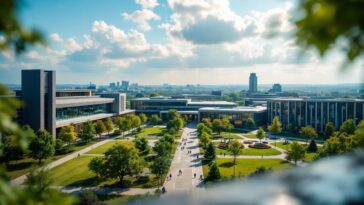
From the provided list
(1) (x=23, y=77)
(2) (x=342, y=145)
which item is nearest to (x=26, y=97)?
(1) (x=23, y=77)

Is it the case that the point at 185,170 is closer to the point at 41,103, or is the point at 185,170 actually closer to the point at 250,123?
the point at 41,103

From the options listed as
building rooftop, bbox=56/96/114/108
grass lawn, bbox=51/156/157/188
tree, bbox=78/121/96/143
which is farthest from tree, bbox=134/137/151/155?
building rooftop, bbox=56/96/114/108

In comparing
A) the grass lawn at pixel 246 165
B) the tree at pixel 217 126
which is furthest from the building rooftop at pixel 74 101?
the grass lawn at pixel 246 165

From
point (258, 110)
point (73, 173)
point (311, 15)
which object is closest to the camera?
point (311, 15)

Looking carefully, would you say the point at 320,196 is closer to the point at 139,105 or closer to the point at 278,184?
the point at 278,184

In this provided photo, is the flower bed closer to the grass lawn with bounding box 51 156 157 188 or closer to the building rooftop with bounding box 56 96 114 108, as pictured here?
the grass lawn with bounding box 51 156 157 188

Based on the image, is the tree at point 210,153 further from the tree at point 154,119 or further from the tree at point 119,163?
the tree at point 154,119
